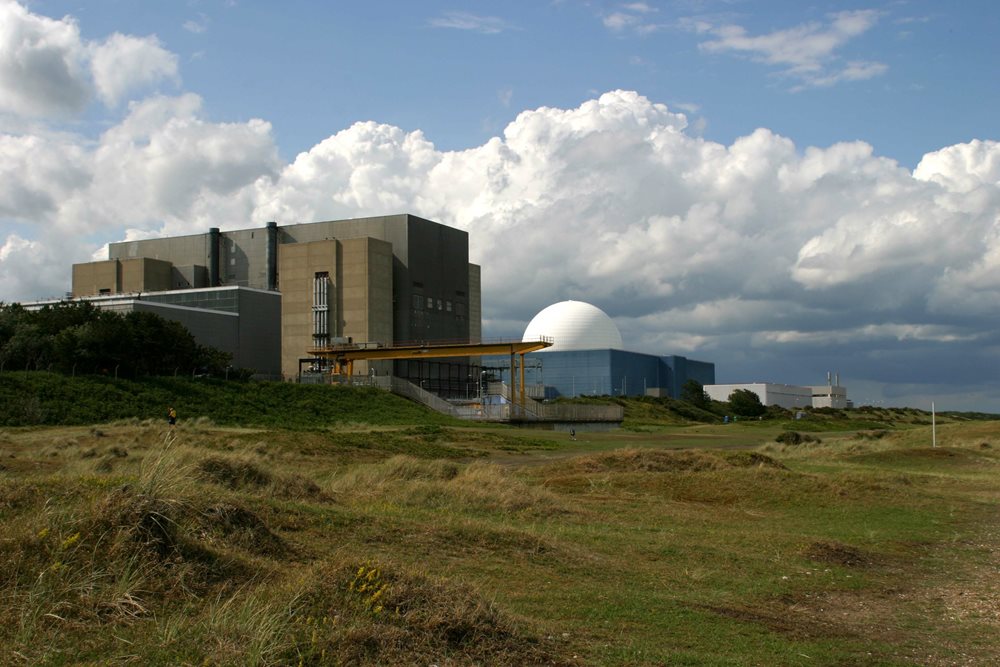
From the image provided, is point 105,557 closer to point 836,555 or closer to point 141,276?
point 836,555

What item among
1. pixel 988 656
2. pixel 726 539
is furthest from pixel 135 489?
pixel 726 539

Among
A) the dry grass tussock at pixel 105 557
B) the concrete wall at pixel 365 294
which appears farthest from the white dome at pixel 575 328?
the dry grass tussock at pixel 105 557

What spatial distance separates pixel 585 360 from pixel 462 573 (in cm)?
11942

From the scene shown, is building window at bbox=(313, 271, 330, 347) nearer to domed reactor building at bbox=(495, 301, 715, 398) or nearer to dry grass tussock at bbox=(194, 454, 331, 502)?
domed reactor building at bbox=(495, 301, 715, 398)

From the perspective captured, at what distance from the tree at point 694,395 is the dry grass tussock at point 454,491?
113 metres

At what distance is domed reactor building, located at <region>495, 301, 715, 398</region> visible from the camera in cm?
12888

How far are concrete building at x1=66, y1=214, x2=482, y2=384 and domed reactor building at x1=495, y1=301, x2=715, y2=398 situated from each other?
16.3 metres

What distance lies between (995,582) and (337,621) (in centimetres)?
1074

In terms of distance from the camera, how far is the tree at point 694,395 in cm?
13250

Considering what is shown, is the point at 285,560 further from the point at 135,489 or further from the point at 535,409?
the point at 535,409

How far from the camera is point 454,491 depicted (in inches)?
767

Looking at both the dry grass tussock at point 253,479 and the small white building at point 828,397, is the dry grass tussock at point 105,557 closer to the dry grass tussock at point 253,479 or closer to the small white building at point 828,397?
the dry grass tussock at point 253,479

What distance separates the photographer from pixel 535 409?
8112 centimetres

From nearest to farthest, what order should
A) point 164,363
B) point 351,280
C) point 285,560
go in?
point 285,560
point 164,363
point 351,280
